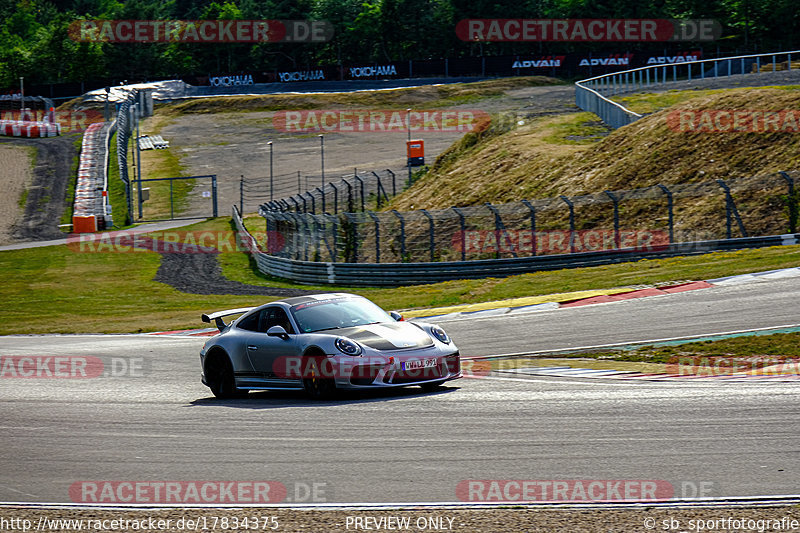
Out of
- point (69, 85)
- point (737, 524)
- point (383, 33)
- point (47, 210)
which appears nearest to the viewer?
point (737, 524)

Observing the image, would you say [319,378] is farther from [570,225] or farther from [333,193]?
[333,193]

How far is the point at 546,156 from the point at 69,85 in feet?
246

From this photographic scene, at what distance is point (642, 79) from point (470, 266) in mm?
35835

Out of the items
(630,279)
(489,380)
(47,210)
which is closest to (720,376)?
(489,380)

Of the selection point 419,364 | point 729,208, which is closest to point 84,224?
point 729,208

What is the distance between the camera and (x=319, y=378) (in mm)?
11734

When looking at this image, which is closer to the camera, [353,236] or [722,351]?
[722,351]

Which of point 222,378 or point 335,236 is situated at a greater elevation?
point 335,236

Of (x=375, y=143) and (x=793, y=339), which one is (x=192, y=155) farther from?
(x=793, y=339)

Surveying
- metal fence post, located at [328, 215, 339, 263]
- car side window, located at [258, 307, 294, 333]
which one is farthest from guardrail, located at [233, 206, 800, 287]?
car side window, located at [258, 307, 294, 333]

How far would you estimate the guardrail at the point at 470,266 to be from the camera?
1048 inches

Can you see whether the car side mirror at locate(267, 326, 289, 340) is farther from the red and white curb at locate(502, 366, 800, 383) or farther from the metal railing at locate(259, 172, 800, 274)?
the metal railing at locate(259, 172, 800, 274)

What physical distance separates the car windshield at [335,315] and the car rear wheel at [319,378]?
55 centimetres

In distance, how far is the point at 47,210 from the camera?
56.7 metres
